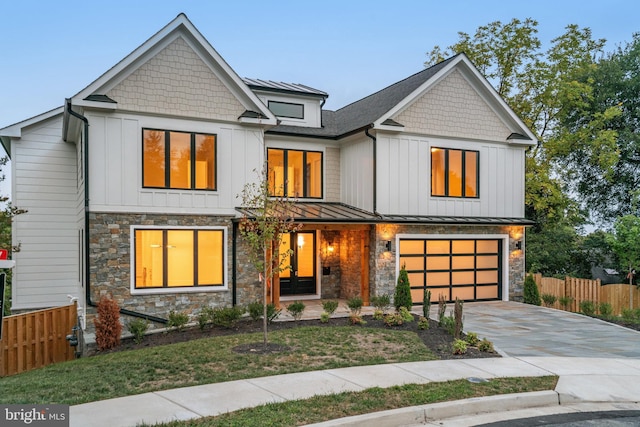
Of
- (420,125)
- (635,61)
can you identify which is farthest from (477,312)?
(635,61)

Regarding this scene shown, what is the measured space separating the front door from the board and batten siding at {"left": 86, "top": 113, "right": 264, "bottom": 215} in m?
3.59

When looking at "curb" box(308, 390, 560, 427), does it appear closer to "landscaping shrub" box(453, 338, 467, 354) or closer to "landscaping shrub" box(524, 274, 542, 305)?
"landscaping shrub" box(453, 338, 467, 354)

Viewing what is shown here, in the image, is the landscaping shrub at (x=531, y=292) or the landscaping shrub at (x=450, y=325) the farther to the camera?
the landscaping shrub at (x=531, y=292)

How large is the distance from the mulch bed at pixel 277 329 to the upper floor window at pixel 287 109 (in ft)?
26.5

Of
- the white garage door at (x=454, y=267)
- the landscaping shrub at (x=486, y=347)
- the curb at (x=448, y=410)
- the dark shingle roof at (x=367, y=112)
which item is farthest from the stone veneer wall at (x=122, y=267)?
the curb at (x=448, y=410)

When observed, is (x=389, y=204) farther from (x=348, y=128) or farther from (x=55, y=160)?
(x=55, y=160)

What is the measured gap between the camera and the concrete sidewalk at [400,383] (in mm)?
6254

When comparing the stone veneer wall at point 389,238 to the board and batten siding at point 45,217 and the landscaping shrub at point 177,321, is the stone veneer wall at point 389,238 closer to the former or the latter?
the landscaping shrub at point 177,321

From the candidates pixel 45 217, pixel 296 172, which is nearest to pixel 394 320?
pixel 296 172

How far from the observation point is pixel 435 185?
17062mm

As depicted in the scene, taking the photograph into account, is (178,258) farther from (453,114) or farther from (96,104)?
(453,114)

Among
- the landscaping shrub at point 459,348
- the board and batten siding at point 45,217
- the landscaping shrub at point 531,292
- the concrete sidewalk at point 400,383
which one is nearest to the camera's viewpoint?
the concrete sidewalk at point 400,383

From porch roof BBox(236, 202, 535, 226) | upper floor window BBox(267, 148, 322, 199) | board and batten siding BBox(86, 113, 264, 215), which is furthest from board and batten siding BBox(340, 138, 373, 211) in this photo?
board and batten siding BBox(86, 113, 264, 215)

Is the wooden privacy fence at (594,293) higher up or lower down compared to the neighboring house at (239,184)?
lower down
